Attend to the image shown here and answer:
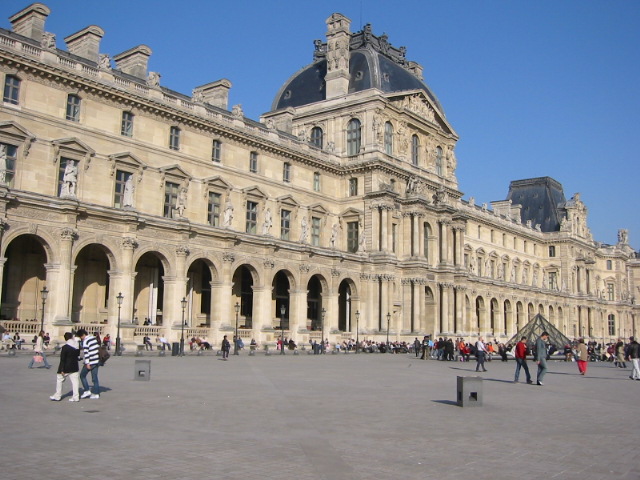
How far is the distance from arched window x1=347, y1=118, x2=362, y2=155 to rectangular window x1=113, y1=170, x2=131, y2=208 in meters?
24.8

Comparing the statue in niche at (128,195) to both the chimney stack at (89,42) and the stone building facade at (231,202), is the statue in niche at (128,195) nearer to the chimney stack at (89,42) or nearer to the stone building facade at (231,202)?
the stone building facade at (231,202)

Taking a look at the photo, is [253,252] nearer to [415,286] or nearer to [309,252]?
[309,252]

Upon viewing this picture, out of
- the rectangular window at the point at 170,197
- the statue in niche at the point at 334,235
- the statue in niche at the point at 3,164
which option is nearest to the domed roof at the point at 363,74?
the statue in niche at the point at 334,235

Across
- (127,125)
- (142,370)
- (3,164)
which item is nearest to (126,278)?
(3,164)

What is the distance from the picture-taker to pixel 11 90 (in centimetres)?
3722

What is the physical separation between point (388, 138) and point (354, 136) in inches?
125

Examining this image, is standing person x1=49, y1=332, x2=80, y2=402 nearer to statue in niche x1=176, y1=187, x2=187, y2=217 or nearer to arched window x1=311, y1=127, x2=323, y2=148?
statue in niche x1=176, y1=187, x2=187, y2=217

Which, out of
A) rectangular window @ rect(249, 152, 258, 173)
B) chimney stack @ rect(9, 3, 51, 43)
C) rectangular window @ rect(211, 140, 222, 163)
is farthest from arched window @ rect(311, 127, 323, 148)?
chimney stack @ rect(9, 3, 51, 43)

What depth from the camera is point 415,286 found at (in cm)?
6019

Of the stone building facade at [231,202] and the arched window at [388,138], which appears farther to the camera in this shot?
the arched window at [388,138]

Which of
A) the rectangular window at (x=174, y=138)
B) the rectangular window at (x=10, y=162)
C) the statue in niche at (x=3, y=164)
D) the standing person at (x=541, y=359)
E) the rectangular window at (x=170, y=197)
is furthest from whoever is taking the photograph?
the rectangular window at (x=174, y=138)

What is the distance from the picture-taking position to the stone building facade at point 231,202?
1487 inches

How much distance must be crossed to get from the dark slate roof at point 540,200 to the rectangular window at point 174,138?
74.4 meters

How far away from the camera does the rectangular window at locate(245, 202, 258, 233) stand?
170 feet
